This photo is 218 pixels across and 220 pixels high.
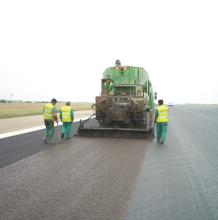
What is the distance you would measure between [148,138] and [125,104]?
5.80 ft

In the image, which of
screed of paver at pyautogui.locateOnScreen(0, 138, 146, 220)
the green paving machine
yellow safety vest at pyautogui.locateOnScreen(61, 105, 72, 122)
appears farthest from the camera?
the green paving machine

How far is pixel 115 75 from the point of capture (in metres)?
14.8

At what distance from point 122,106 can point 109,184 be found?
771 centimetres

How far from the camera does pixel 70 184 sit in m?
5.59

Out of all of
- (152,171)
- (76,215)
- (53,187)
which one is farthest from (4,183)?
(152,171)

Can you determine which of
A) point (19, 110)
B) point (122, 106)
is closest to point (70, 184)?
point (122, 106)

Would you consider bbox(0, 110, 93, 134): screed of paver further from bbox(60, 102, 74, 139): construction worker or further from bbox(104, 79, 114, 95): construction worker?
bbox(104, 79, 114, 95): construction worker

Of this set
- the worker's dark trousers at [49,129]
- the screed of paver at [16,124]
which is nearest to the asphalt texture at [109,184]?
the worker's dark trousers at [49,129]

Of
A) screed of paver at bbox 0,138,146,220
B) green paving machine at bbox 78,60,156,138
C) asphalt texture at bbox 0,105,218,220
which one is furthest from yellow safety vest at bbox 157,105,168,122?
screed of paver at bbox 0,138,146,220

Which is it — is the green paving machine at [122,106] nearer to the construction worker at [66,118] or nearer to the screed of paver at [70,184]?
the construction worker at [66,118]

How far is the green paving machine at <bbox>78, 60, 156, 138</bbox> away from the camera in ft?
42.8

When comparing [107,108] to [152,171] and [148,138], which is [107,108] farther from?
[152,171]

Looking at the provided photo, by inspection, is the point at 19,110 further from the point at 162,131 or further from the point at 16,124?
the point at 162,131

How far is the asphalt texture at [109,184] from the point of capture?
4246 mm
